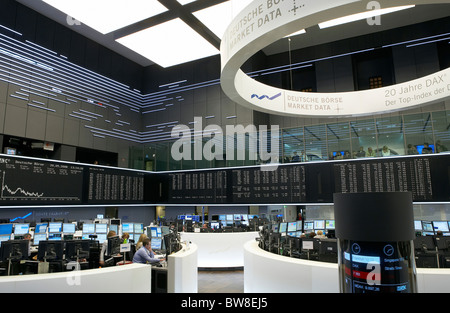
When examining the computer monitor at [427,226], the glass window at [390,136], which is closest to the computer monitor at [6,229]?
the glass window at [390,136]

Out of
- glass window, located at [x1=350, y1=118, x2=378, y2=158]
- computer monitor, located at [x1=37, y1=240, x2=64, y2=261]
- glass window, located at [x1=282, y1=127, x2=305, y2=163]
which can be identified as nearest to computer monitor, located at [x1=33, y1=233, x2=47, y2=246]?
computer monitor, located at [x1=37, y1=240, x2=64, y2=261]

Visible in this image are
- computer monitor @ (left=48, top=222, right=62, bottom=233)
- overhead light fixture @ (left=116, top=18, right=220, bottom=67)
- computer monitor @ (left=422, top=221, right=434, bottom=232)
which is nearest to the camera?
computer monitor @ (left=422, top=221, right=434, bottom=232)

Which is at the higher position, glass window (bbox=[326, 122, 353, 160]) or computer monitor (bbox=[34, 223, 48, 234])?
glass window (bbox=[326, 122, 353, 160])

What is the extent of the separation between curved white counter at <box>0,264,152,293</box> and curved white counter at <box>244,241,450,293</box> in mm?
1541

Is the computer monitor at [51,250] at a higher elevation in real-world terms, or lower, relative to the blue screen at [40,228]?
lower

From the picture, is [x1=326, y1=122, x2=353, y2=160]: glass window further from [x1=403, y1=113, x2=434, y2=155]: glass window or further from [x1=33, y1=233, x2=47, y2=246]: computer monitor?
[x1=33, y1=233, x2=47, y2=246]: computer monitor

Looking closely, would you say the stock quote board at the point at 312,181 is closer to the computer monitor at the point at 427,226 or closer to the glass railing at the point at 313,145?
the glass railing at the point at 313,145

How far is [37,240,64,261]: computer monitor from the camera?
5.17m

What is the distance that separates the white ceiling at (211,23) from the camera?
9164 mm

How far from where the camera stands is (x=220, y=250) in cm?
816

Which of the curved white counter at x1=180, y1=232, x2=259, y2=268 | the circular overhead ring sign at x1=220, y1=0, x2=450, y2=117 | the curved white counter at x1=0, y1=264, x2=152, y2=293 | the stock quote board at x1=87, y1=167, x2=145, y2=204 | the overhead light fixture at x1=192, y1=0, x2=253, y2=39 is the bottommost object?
the curved white counter at x1=180, y1=232, x2=259, y2=268

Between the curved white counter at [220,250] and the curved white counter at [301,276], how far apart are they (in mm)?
3268

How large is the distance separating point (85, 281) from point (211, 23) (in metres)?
8.30
